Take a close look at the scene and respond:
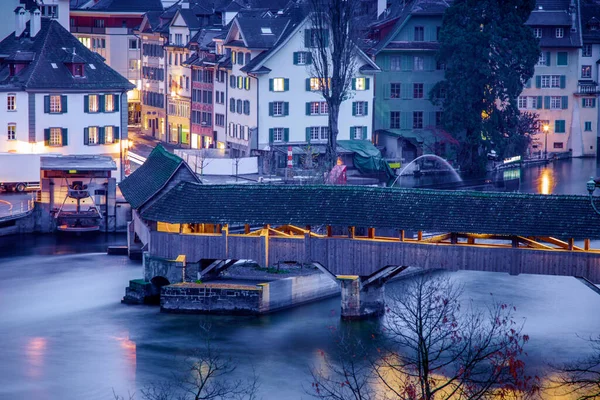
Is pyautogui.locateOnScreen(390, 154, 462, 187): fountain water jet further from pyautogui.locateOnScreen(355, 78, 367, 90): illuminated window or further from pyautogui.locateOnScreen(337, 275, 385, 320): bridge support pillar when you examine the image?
pyautogui.locateOnScreen(337, 275, 385, 320): bridge support pillar

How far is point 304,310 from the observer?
56281mm

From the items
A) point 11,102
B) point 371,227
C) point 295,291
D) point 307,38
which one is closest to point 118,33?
point 307,38

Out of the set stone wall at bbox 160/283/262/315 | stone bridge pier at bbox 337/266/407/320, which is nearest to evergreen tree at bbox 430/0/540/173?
stone bridge pier at bbox 337/266/407/320

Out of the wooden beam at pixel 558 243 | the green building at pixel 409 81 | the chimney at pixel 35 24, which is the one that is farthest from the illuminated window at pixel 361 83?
the wooden beam at pixel 558 243

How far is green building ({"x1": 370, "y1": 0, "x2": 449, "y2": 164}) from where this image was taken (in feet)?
330

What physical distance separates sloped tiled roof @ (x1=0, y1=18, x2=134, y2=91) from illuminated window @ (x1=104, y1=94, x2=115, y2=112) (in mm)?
535

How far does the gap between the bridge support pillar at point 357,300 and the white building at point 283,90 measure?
125 ft

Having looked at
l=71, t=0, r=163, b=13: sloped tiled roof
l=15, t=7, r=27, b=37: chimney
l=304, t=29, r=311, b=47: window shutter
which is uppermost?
l=71, t=0, r=163, b=13: sloped tiled roof

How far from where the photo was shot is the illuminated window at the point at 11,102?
8450 cm

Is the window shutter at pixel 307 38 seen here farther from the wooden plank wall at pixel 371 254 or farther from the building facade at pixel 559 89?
the wooden plank wall at pixel 371 254

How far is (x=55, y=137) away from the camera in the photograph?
85.6m

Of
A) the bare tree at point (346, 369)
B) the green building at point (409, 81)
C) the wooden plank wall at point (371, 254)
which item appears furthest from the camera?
the green building at point (409, 81)

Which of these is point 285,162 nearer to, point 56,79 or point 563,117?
point 56,79

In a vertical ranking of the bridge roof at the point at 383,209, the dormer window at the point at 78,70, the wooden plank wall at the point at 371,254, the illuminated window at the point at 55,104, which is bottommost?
the wooden plank wall at the point at 371,254
